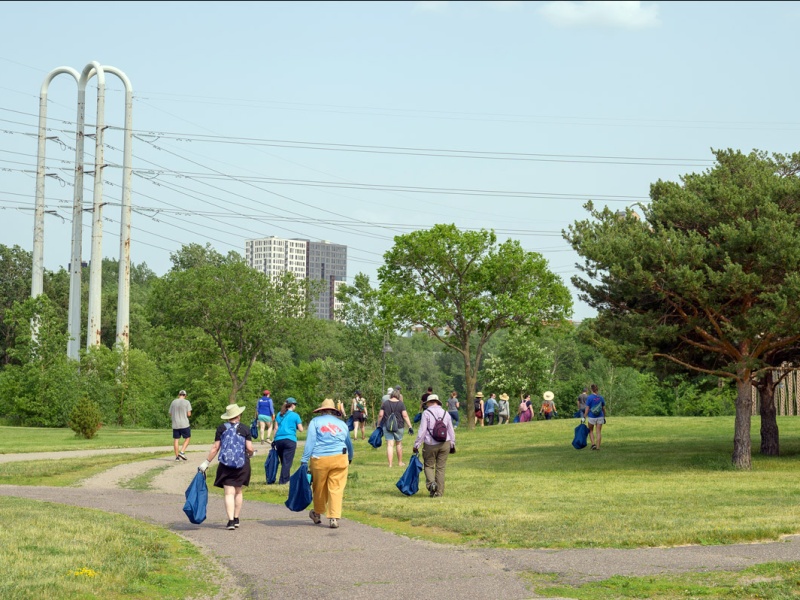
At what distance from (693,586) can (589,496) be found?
8829mm

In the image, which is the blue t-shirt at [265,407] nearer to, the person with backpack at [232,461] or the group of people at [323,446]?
the group of people at [323,446]

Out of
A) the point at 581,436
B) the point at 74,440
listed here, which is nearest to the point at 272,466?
the point at 581,436

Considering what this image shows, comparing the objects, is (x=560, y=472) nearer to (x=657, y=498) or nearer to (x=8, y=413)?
(x=657, y=498)

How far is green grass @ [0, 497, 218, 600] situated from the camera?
9531mm

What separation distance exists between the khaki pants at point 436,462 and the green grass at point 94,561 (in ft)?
17.7

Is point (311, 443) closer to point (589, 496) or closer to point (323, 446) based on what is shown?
point (323, 446)

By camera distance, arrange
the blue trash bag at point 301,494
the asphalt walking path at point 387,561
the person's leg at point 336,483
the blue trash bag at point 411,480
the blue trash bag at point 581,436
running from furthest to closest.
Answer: the blue trash bag at point 581,436
the blue trash bag at point 411,480
the blue trash bag at point 301,494
the person's leg at point 336,483
the asphalt walking path at point 387,561

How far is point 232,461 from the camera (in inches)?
560

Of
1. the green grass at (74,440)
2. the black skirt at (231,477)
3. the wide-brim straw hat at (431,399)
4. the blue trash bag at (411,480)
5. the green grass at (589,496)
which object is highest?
the wide-brim straw hat at (431,399)

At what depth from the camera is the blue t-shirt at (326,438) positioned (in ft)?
48.4

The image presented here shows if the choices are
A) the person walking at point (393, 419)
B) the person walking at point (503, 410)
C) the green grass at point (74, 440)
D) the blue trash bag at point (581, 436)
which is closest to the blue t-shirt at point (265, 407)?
the green grass at point (74, 440)

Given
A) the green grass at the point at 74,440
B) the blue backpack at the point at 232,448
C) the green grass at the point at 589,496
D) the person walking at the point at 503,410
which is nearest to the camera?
the green grass at the point at 589,496

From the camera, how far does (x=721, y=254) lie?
24141 mm

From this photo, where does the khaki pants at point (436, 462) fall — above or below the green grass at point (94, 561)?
above
